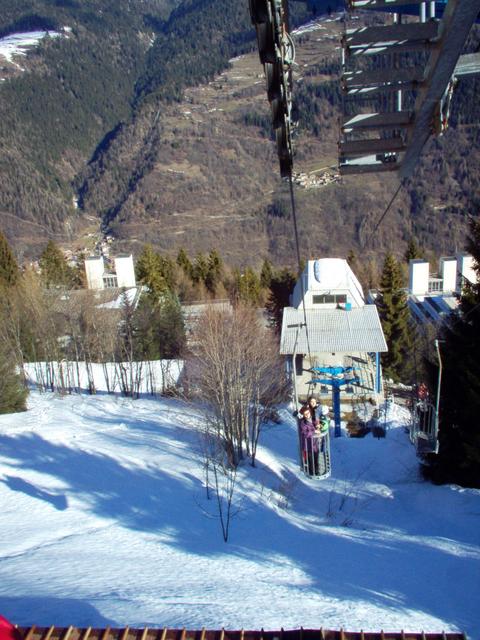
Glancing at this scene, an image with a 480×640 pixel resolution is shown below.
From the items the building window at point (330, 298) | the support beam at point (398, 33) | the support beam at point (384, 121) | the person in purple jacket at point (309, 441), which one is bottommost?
the person in purple jacket at point (309, 441)

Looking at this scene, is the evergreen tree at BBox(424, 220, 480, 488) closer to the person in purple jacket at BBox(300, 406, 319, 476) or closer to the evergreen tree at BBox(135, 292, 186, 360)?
the person in purple jacket at BBox(300, 406, 319, 476)

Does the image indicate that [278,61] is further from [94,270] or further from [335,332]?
[94,270]

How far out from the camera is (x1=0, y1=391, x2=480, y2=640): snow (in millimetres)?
8102

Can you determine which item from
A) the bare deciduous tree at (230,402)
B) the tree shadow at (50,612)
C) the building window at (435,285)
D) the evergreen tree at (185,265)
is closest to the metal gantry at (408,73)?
the tree shadow at (50,612)

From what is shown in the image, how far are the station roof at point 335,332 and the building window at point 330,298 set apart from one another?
63 cm

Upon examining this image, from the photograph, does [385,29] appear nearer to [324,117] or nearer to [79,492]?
[79,492]

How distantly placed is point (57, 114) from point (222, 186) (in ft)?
234

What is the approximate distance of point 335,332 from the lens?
2564cm

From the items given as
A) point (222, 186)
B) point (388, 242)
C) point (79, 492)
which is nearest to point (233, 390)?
point (79, 492)

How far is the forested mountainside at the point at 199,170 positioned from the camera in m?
114

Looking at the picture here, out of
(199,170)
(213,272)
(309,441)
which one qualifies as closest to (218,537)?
(309,441)

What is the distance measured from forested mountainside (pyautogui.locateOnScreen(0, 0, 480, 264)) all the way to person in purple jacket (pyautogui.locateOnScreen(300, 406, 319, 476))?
284ft

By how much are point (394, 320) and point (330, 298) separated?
6025 millimetres

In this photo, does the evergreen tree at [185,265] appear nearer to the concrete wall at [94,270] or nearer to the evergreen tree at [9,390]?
the concrete wall at [94,270]
